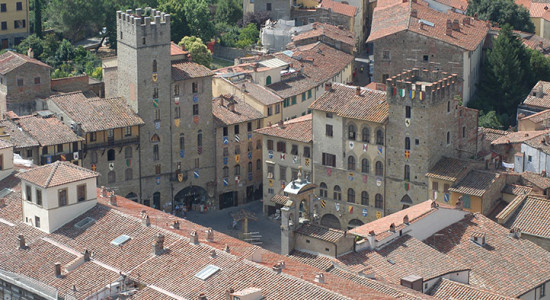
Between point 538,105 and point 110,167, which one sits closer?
point 110,167

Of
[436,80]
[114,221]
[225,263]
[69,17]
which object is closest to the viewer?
[225,263]

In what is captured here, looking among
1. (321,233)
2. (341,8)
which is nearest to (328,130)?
(321,233)

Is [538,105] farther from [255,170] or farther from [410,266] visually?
[410,266]

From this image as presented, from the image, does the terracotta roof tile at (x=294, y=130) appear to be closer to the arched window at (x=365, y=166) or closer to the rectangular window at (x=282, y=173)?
the rectangular window at (x=282, y=173)

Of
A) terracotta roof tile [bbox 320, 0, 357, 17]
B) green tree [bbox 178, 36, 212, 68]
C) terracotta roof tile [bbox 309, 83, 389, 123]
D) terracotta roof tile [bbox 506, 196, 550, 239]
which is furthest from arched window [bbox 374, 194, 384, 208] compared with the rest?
terracotta roof tile [bbox 320, 0, 357, 17]

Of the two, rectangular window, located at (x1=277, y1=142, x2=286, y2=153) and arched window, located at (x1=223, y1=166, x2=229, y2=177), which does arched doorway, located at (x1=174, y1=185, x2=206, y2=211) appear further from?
rectangular window, located at (x1=277, y1=142, x2=286, y2=153)

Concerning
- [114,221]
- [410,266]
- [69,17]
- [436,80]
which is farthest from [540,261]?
[69,17]

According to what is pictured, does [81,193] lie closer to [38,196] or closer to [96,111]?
[38,196]
